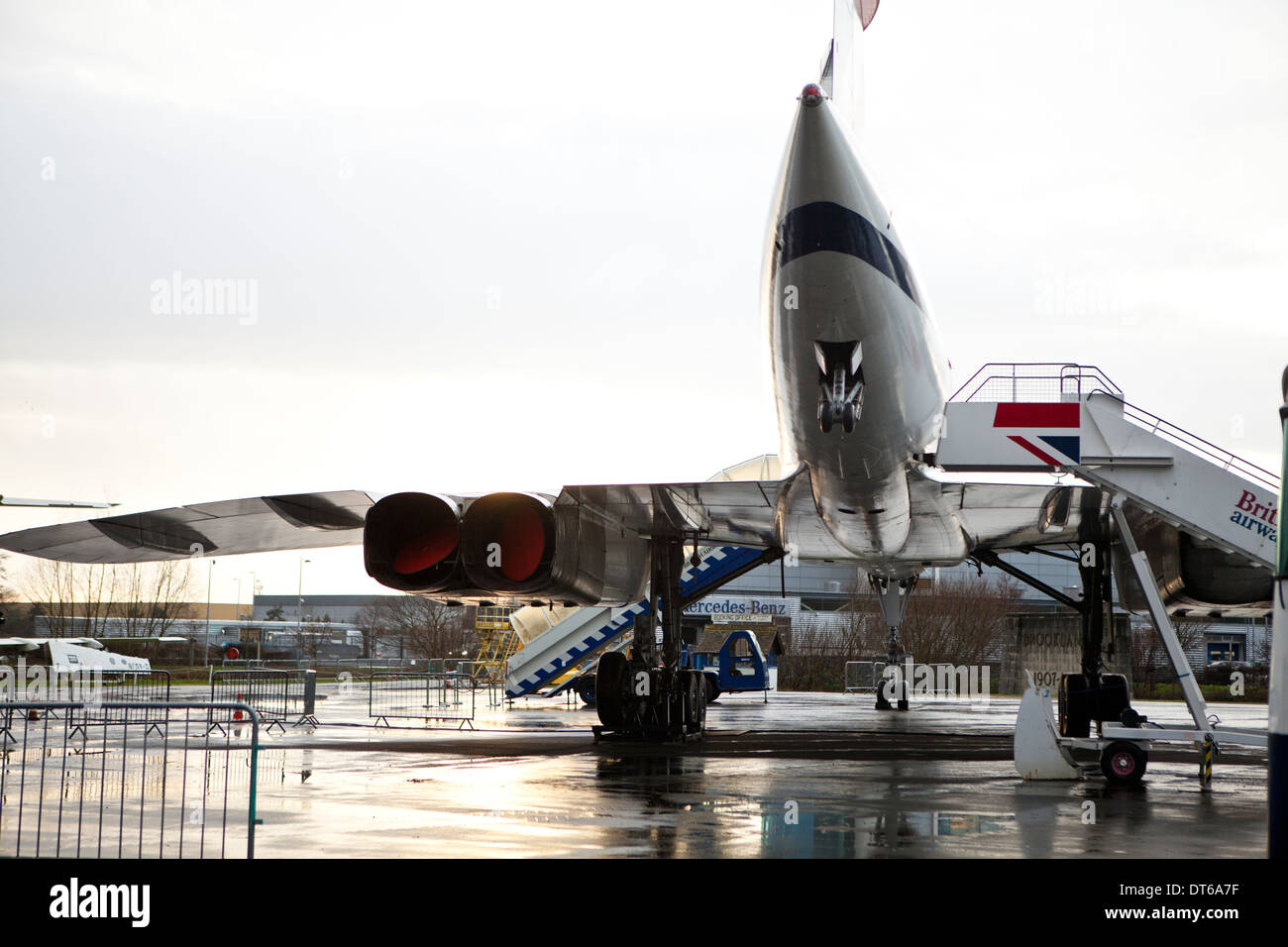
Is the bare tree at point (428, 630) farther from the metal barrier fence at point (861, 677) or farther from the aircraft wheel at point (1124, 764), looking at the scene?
the aircraft wheel at point (1124, 764)

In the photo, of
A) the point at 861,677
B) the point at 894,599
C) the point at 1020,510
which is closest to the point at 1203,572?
the point at 1020,510

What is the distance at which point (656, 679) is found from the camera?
45.8 ft

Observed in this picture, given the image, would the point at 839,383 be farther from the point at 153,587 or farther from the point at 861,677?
the point at 153,587

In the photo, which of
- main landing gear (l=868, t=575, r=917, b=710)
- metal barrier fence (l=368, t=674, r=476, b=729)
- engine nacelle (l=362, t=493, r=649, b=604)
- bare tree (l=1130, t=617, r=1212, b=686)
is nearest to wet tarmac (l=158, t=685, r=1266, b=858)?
engine nacelle (l=362, t=493, r=649, b=604)

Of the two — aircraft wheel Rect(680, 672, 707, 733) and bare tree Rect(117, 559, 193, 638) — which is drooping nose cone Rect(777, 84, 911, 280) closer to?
aircraft wheel Rect(680, 672, 707, 733)

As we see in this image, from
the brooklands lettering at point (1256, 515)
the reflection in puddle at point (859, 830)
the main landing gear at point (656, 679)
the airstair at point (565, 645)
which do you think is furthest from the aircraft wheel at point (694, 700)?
the airstair at point (565, 645)

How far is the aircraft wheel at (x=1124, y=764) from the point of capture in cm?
979

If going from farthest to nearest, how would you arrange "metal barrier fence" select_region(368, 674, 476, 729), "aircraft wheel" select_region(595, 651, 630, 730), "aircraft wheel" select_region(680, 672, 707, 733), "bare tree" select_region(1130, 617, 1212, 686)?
"bare tree" select_region(1130, 617, 1212, 686) → "metal barrier fence" select_region(368, 674, 476, 729) → "aircraft wheel" select_region(680, 672, 707, 733) → "aircraft wheel" select_region(595, 651, 630, 730)

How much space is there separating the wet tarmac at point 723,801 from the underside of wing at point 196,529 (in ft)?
7.05

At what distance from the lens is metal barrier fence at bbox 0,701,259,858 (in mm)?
6219

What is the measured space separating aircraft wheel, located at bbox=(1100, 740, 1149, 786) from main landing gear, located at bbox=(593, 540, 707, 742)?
5040 mm

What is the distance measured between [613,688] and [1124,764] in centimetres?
606
